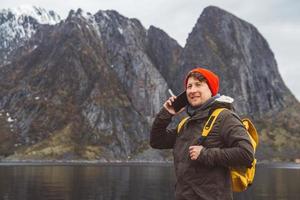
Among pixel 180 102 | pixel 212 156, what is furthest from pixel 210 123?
pixel 180 102

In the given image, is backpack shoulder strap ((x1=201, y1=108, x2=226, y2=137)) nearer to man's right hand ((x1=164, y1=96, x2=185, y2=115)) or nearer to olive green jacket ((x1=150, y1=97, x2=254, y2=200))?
olive green jacket ((x1=150, y1=97, x2=254, y2=200))

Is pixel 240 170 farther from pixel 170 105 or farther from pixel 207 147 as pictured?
pixel 170 105

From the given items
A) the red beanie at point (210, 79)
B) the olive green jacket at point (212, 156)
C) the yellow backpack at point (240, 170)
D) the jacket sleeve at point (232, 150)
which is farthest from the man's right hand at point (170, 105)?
the jacket sleeve at point (232, 150)

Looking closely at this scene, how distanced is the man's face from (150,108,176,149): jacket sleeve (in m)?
0.77

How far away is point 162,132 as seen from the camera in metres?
9.32

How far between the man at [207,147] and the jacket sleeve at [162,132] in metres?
0.62

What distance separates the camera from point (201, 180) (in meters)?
7.82

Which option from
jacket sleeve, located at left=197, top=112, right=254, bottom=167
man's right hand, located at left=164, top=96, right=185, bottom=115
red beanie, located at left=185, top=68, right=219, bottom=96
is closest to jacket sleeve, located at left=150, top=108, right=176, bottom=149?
man's right hand, located at left=164, top=96, right=185, bottom=115

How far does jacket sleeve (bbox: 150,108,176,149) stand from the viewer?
909 centimetres

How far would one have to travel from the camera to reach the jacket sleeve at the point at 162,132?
9094 millimetres

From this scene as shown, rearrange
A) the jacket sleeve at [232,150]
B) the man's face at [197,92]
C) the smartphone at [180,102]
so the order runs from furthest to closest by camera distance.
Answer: the smartphone at [180,102]
the man's face at [197,92]
the jacket sleeve at [232,150]

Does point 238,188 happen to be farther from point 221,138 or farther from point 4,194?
point 4,194

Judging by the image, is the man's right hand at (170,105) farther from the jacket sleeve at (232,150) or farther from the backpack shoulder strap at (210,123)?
the jacket sleeve at (232,150)

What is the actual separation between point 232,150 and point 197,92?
52.7 inches
